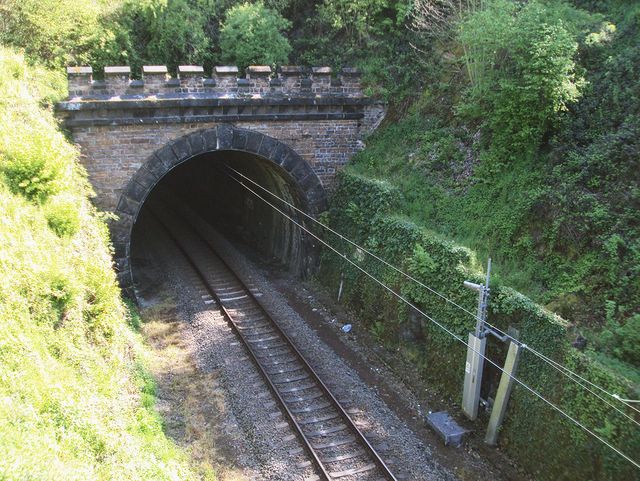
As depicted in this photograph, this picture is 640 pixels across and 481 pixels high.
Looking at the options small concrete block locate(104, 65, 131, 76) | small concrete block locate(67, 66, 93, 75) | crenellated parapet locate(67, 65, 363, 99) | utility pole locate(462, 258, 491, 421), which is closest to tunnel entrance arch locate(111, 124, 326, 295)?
crenellated parapet locate(67, 65, 363, 99)

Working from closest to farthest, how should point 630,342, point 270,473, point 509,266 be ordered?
point 630,342
point 270,473
point 509,266

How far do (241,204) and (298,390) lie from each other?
37.8 feet

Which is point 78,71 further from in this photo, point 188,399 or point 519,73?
point 519,73

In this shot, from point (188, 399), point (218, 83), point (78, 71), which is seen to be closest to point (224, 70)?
point (218, 83)

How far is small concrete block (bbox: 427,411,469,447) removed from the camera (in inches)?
375

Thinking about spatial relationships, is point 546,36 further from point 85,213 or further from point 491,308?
point 85,213

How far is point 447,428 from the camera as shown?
31.8 feet

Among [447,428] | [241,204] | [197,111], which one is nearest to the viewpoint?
[447,428]

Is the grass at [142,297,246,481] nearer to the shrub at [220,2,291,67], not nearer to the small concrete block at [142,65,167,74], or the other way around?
the small concrete block at [142,65,167,74]

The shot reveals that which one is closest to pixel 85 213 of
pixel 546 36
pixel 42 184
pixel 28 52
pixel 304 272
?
pixel 42 184

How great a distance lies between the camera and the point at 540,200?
1060 centimetres

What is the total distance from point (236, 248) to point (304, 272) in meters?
4.05

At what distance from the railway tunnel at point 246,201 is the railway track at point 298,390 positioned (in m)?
2.14

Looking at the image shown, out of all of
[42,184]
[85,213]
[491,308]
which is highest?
[42,184]
